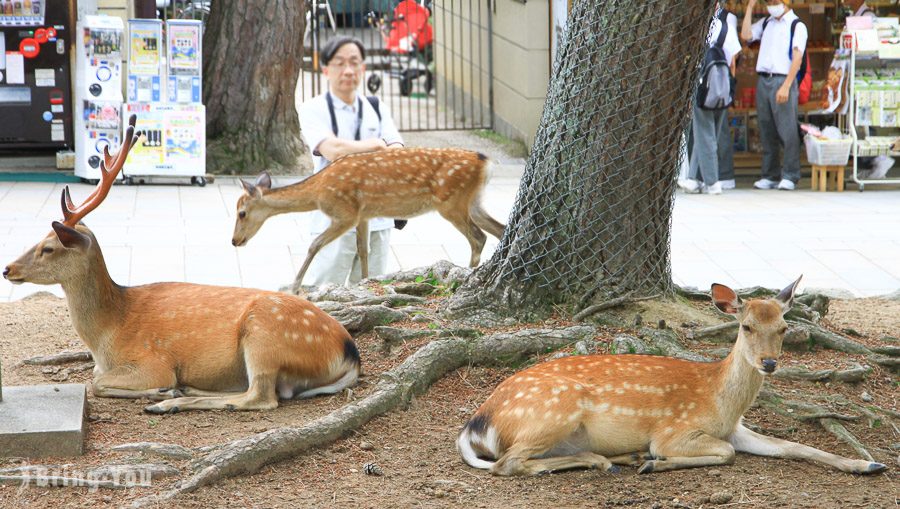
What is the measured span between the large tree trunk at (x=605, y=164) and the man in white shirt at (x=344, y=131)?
177 centimetres

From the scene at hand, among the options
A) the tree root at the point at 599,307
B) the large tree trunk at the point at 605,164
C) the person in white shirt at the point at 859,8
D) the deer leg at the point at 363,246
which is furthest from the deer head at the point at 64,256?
the person in white shirt at the point at 859,8

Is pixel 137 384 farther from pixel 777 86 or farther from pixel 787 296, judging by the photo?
pixel 777 86

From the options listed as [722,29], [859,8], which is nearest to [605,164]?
[722,29]

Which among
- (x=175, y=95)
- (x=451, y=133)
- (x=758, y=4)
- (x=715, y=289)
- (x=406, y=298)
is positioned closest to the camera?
(x=715, y=289)

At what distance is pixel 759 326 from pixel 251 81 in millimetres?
9893

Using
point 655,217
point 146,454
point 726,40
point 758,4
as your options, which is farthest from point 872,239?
point 146,454

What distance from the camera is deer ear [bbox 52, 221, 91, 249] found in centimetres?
552

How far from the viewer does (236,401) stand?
219 inches

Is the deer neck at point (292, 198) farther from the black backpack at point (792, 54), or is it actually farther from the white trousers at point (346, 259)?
the black backpack at point (792, 54)

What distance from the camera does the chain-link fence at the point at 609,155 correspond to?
6.13 meters

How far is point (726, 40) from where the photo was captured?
43.5ft

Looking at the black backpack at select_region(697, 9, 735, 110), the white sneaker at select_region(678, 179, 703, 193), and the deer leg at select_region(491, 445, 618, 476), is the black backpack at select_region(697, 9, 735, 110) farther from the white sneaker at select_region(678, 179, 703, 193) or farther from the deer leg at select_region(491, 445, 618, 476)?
the deer leg at select_region(491, 445, 618, 476)

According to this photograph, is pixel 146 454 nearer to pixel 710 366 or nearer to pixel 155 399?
pixel 155 399

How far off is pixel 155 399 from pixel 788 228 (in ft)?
25.4
